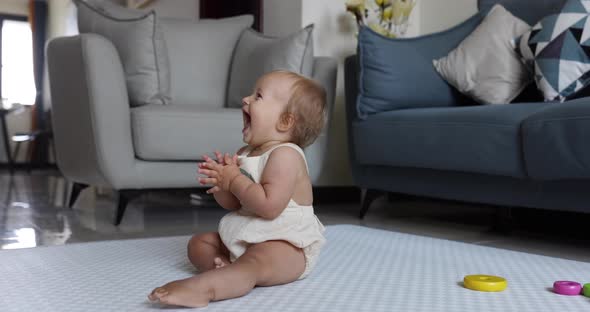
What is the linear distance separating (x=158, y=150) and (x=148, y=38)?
578 millimetres

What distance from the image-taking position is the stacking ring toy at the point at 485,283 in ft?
4.07

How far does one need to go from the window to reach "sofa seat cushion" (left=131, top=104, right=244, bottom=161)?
21.9 ft

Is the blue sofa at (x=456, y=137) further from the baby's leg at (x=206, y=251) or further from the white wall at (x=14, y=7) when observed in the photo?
the white wall at (x=14, y=7)

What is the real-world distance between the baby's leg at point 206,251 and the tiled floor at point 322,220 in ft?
2.53

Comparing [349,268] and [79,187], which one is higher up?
[349,268]

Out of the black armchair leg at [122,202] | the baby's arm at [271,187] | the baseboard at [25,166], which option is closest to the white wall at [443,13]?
the black armchair leg at [122,202]

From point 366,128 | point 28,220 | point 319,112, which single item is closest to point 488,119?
point 366,128

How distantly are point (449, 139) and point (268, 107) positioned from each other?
104cm

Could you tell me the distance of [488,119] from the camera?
6.77 feet

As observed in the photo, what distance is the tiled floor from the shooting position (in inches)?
83.0

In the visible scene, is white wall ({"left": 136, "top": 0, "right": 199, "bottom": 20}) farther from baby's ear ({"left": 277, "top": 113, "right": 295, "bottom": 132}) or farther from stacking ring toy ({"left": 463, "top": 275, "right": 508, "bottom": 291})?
stacking ring toy ({"left": 463, "top": 275, "right": 508, "bottom": 291})

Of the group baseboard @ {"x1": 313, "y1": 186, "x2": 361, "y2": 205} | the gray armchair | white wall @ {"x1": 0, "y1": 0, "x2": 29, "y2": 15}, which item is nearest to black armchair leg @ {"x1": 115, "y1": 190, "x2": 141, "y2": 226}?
the gray armchair

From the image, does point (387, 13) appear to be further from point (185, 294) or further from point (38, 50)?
point (38, 50)

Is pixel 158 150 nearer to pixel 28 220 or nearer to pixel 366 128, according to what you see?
pixel 28 220
